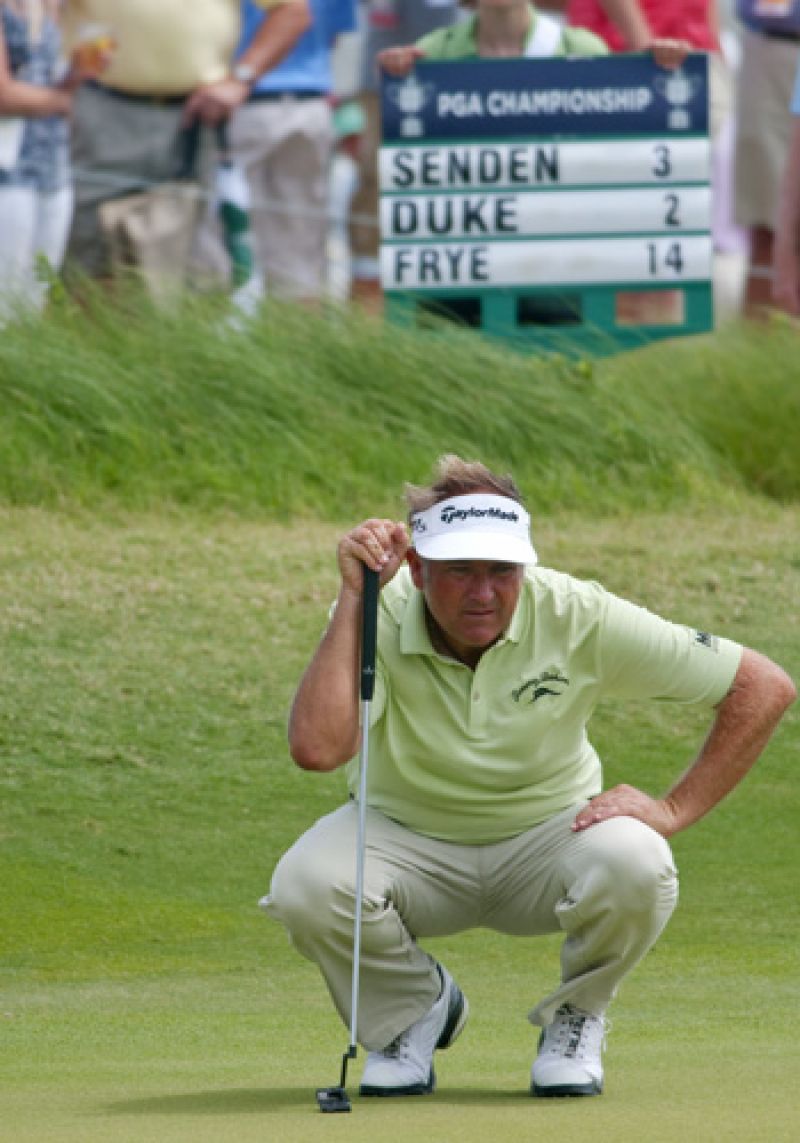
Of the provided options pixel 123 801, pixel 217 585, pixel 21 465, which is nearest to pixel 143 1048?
pixel 123 801

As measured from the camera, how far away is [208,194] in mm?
12711

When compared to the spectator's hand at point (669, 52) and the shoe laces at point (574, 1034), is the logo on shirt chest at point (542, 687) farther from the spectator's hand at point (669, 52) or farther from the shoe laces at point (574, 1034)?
the spectator's hand at point (669, 52)

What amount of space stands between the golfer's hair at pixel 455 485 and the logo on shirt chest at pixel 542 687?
35 cm

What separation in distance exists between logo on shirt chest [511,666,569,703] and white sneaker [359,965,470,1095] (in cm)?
61

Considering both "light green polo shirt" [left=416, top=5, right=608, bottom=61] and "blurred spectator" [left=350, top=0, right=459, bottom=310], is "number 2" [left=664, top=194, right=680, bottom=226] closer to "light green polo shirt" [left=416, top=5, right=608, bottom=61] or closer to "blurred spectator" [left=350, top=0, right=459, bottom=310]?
"light green polo shirt" [left=416, top=5, right=608, bottom=61]

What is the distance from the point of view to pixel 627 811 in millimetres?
5293

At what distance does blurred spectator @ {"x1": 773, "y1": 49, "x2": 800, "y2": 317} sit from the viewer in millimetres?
12672

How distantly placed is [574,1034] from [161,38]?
8.21m

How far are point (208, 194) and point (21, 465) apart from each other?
194 cm

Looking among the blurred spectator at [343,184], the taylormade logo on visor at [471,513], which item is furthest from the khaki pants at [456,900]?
the blurred spectator at [343,184]

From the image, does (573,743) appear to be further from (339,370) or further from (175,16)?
(175,16)

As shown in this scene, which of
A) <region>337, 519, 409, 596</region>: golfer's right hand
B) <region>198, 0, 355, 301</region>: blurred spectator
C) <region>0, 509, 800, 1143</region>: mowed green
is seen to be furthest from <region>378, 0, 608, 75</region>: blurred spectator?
<region>337, 519, 409, 596</region>: golfer's right hand

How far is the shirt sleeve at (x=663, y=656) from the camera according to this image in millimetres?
5336

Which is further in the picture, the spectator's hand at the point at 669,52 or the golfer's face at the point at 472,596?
the spectator's hand at the point at 669,52
